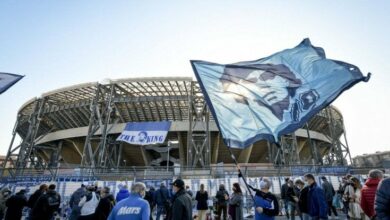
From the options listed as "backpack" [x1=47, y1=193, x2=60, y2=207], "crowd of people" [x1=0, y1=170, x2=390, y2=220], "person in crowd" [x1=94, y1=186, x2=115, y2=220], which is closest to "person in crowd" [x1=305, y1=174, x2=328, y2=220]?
"crowd of people" [x1=0, y1=170, x2=390, y2=220]

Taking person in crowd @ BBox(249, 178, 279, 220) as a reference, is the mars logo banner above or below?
above

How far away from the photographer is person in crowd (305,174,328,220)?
4.84 metres

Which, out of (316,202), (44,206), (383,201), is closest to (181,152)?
(44,206)

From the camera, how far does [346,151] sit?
115 feet

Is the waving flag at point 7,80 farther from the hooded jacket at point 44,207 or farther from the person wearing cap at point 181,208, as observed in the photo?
the person wearing cap at point 181,208

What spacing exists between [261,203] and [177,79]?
67.7 ft

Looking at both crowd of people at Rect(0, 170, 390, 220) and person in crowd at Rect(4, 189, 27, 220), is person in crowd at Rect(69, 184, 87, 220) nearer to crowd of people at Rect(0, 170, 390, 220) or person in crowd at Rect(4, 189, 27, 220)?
crowd of people at Rect(0, 170, 390, 220)

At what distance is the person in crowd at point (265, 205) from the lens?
4215mm

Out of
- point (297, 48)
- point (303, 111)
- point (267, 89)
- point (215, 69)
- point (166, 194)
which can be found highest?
point (297, 48)

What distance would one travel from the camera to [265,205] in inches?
168

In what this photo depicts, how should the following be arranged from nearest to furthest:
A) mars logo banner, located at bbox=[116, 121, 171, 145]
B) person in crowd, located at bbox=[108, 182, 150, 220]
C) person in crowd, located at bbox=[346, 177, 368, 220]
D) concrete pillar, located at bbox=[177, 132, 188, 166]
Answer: person in crowd, located at bbox=[108, 182, 150, 220] → person in crowd, located at bbox=[346, 177, 368, 220] → mars logo banner, located at bbox=[116, 121, 171, 145] → concrete pillar, located at bbox=[177, 132, 188, 166]

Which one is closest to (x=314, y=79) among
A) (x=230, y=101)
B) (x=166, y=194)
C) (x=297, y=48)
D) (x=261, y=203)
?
(x=297, y=48)

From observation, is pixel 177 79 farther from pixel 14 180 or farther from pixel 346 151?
pixel 346 151

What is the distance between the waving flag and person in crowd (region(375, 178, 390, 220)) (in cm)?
1150
